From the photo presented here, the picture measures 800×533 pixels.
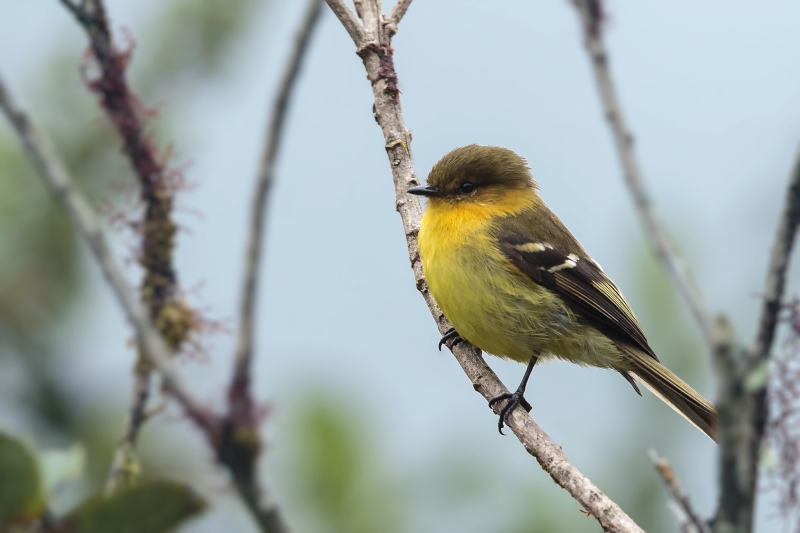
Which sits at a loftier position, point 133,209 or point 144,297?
point 133,209

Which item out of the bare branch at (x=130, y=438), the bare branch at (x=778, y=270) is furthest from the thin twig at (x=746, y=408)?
the bare branch at (x=130, y=438)

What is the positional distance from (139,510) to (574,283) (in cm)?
297

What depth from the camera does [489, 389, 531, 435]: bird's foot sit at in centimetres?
315

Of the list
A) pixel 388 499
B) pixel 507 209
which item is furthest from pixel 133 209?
pixel 507 209

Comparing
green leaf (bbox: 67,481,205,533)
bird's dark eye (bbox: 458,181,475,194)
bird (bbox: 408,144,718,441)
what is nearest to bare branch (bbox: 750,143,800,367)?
green leaf (bbox: 67,481,205,533)

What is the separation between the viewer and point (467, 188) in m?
3.92

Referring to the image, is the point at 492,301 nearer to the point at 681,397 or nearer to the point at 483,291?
the point at 483,291

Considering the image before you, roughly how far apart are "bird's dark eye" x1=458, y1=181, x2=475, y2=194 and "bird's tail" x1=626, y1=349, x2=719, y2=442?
112 centimetres

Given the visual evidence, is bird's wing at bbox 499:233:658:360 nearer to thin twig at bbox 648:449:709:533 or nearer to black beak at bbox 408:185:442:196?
black beak at bbox 408:185:442:196

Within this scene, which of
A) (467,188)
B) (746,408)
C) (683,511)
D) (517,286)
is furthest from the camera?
(467,188)

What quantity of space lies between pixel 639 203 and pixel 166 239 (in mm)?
720

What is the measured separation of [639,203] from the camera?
2.90 ft

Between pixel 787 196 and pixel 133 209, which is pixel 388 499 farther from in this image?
→ pixel 787 196

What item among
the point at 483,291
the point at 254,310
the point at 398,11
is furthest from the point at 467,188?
the point at 254,310
